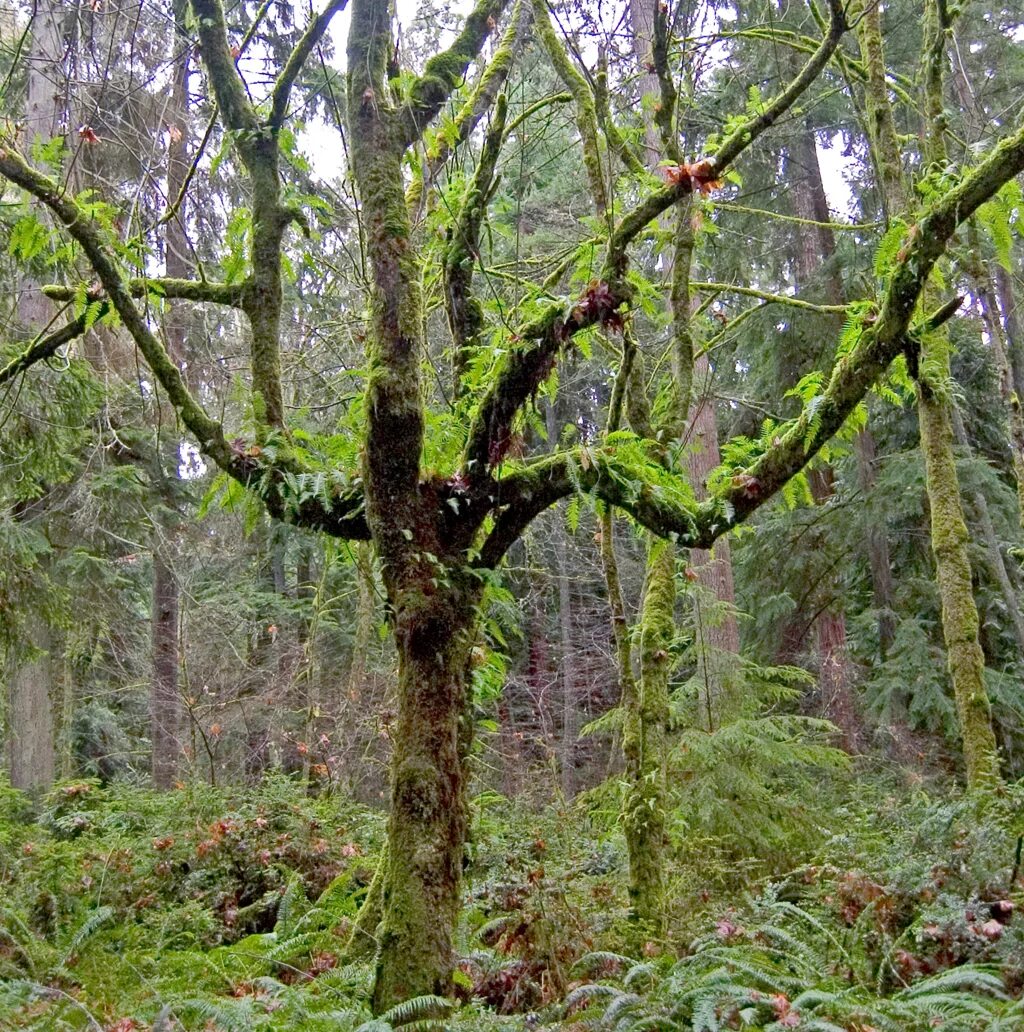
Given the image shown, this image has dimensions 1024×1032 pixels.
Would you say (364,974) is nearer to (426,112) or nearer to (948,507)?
(426,112)

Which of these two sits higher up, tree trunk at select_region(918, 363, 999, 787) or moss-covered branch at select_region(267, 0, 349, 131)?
moss-covered branch at select_region(267, 0, 349, 131)

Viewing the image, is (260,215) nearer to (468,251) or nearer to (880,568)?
(468,251)

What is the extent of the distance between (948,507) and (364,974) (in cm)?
A: 442

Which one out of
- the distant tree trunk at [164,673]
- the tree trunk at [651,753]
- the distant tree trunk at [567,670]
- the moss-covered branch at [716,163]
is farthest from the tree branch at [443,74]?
the distant tree trunk at [567,670]

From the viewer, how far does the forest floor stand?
3045 millimetres

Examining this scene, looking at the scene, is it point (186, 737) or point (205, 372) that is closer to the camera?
point (205, 372)

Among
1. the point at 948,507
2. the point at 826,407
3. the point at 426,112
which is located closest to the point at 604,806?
the point at 948,507

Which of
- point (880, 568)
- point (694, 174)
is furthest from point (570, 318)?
point (880, 568)

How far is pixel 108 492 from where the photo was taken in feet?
32.0

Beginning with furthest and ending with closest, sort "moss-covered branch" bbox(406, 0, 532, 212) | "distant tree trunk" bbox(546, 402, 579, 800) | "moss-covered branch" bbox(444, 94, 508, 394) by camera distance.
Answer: "distant tree trunk" bbox(546, 402, 579, 800)
"moss-covered branch" bbox(406, 0, 532, 212)
"moss-covered branch" bbox(444, 94, 508, 394)

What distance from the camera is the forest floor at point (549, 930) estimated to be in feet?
9.99

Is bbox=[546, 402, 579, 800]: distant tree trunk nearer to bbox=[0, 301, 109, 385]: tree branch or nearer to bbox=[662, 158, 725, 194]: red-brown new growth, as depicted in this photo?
bbox=[0, 301, 109, 385]: tree branch

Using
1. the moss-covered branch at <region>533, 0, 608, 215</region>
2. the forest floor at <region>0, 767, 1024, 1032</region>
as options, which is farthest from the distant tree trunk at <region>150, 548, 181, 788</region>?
the moss-covered branch at <region>533, 0, 608, 215</region>

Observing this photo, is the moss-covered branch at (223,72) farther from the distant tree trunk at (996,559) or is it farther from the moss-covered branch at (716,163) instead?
the distant tree trunk at (996,559)
